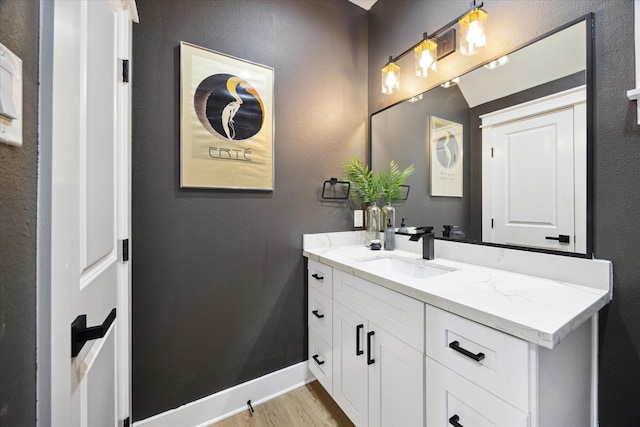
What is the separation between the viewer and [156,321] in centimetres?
140

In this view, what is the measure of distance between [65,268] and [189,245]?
3.17 ft

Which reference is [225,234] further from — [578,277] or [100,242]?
[578,277]

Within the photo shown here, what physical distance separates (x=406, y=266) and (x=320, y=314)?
59cm

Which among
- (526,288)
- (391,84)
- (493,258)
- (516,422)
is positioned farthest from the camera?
(391,84)

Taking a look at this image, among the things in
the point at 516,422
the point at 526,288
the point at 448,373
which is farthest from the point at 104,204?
the point at 526,288

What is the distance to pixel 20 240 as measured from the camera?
45 centimetres

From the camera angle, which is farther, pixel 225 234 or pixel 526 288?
pixel 225 234

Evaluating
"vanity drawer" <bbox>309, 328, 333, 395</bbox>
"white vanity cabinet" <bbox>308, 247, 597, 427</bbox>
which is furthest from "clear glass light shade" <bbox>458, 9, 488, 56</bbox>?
"vanity drawer" <bbox>309, 328, 333, 395</bbox>

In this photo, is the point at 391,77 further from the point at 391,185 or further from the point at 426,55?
the point at 391,185

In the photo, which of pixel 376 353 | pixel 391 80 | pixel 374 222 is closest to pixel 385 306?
pixel 376 353

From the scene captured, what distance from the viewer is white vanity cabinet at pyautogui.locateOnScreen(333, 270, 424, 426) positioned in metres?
1.00

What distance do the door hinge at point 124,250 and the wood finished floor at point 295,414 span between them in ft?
3.50

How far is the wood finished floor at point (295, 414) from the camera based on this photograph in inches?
59.2

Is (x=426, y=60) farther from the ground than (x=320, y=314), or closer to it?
farther from the ground
